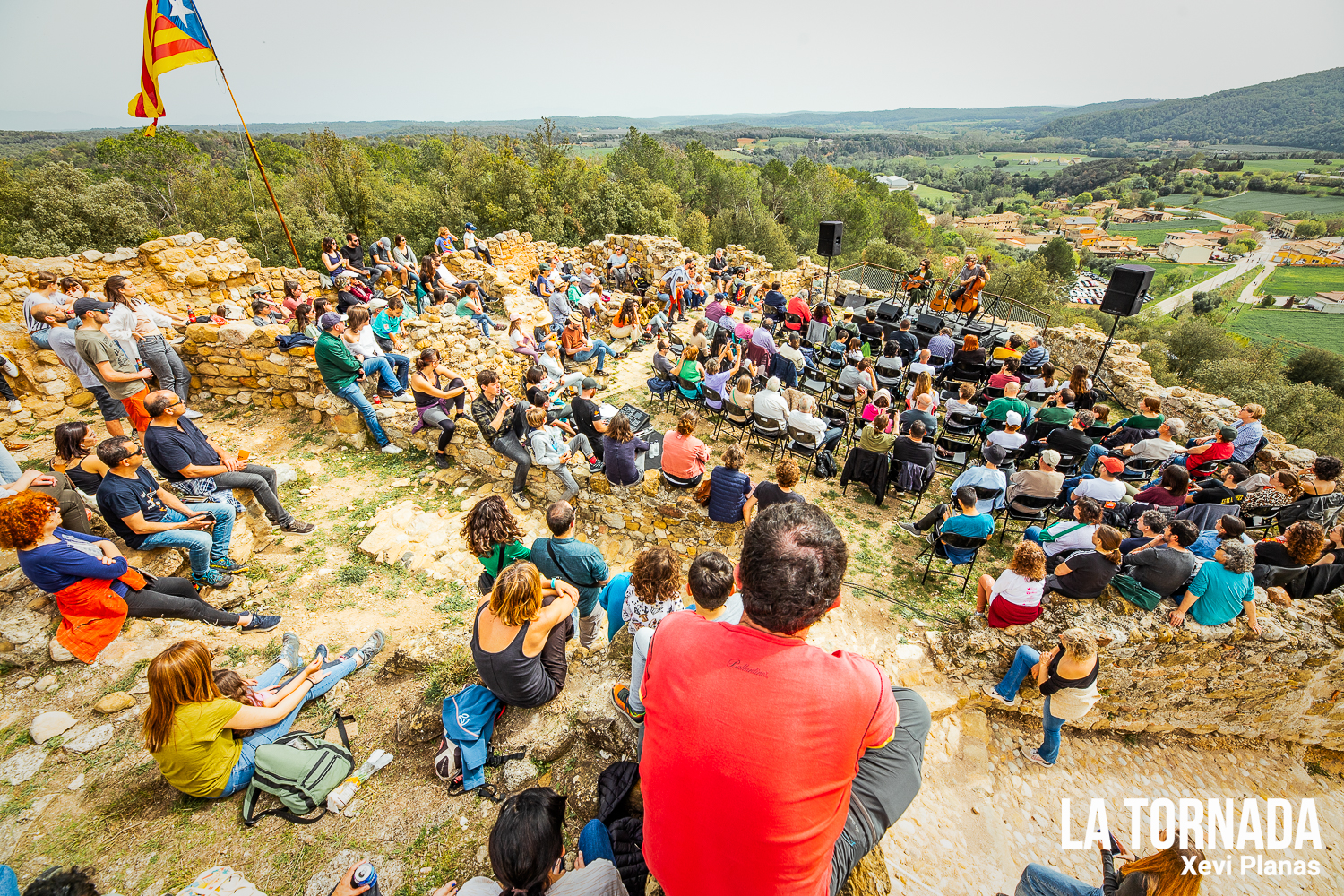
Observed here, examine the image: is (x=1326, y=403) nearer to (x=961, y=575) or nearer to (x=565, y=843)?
(x=961, y=575)

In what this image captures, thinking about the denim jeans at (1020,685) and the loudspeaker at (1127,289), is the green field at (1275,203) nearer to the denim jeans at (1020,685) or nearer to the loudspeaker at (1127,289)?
the loudspeaker at (1127,289)

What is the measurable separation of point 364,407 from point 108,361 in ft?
7.93

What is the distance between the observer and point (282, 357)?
271 inches

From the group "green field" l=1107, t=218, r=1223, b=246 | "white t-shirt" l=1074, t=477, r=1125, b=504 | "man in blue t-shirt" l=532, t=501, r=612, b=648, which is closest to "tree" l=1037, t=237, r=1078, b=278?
"green field" l=1107, t=218, r=1223, b=246

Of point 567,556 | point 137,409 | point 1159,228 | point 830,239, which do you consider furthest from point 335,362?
point 1159,228

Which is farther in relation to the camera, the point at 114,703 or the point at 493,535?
the point at 493,535

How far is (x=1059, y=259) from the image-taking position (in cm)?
4975

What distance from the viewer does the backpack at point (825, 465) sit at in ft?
22.8

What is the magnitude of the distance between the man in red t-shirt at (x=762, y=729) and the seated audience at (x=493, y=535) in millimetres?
2254

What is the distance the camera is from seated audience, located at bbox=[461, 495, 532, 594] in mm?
3551

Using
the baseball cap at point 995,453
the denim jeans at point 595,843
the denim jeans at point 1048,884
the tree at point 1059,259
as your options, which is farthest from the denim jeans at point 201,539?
the tree at point 1059,259

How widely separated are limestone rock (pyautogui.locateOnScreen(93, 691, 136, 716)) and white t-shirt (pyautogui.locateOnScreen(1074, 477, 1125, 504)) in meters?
8.26

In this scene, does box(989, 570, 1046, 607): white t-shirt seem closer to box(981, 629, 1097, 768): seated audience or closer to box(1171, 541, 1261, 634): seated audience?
box(981, 629, 1097, 768): seated audience

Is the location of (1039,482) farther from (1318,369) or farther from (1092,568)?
(1318,369)
